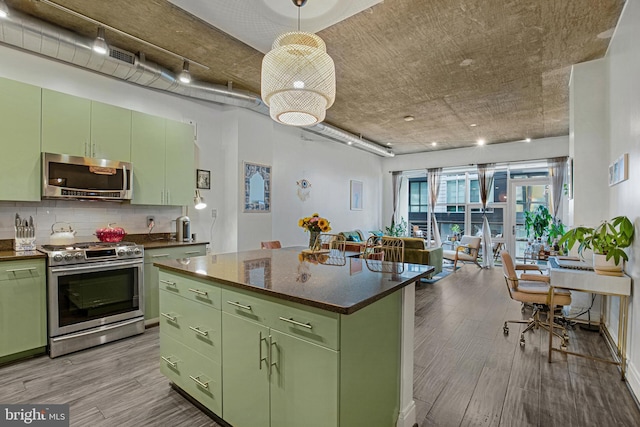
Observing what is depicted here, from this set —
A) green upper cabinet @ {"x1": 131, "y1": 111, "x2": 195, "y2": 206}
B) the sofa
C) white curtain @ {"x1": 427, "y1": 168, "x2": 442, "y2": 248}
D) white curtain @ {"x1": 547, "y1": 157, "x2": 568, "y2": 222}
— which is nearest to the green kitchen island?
green upper cabinet @ {"x1": 131, "y1": 111, "x2": 195, "y2": 206}

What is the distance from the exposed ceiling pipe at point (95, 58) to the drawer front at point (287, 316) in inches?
118

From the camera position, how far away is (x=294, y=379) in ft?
5.03

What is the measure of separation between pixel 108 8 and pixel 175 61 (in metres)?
1.01

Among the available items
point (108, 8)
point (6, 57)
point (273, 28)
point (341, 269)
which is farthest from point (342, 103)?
point (6, 57)

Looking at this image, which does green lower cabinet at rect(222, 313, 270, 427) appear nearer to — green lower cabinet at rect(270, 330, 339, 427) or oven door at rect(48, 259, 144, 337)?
green lower cabinet at rect(270, 330, 339, 427)

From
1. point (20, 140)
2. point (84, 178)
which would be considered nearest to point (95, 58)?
point (20, 140)

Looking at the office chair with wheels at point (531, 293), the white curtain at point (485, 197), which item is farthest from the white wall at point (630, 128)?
the white curtain at point (485, 197)

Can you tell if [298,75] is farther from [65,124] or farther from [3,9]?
[65,124]

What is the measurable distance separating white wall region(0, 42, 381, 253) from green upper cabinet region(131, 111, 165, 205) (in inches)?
12.3

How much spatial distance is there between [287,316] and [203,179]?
367 centimetres

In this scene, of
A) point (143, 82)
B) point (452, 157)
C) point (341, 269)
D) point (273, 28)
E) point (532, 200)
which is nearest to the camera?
point (341, 269)

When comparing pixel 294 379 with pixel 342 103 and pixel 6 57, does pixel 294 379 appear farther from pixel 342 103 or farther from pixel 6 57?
pixel 342 103

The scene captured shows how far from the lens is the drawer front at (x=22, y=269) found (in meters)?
2.67

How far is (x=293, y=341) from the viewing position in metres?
1.54
